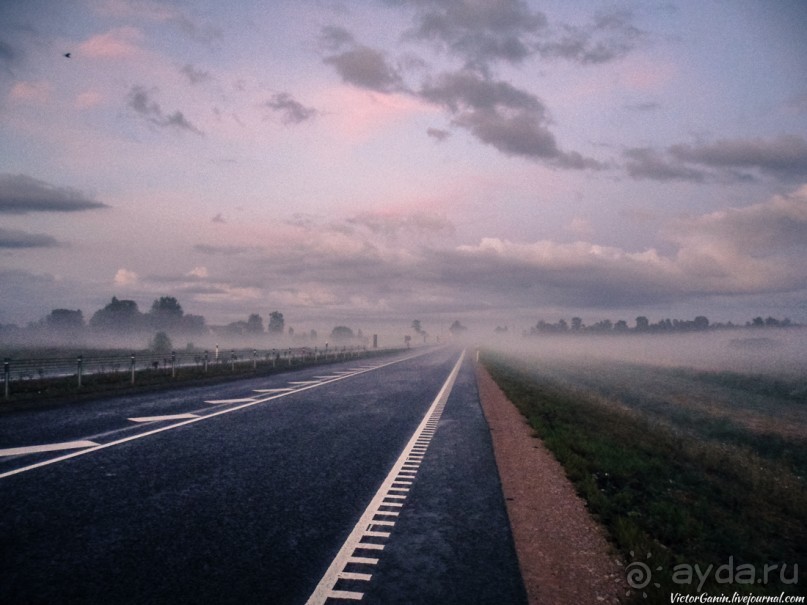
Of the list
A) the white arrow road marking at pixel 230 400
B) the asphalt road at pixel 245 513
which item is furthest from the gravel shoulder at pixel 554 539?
the white arrow road marking at pixel 230 400

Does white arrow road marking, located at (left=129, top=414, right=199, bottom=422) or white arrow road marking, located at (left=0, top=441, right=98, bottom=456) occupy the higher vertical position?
white arrow road marking, located at (left=0, top=441, right=98, bottom=456)

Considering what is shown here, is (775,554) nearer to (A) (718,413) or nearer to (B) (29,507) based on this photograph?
(B) (29,507)

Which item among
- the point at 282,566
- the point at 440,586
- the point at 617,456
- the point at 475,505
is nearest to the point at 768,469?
the point at 617,456

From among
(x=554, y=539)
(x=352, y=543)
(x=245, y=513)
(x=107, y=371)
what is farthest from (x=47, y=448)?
(x=107, y=371)

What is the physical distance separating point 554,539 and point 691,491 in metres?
5.20

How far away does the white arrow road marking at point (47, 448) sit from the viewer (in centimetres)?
816

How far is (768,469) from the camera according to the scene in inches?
487

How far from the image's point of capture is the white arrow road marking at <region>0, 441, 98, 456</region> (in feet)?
26.8

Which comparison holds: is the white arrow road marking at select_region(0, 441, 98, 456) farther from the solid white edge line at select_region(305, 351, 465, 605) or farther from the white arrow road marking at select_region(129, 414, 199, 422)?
the solid white edge line at select_region(305, 351, 465, 605)

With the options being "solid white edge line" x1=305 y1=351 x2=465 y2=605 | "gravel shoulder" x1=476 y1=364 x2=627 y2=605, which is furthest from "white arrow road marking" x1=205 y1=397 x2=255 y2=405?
"gravel shoulder" x1=476 y1=364 x2=627 y2=605

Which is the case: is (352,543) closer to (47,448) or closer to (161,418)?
(47,448)

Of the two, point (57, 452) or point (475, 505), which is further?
point (57, 452)

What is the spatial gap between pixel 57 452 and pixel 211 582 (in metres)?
6.24

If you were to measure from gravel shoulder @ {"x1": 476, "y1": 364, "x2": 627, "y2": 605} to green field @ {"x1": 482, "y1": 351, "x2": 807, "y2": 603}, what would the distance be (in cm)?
22
